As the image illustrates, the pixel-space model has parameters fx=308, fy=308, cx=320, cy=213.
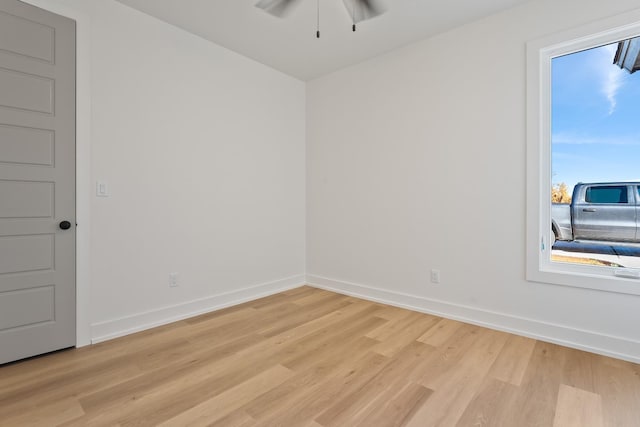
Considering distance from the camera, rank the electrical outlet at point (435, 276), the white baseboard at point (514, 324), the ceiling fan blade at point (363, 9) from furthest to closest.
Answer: the electrical outlet at point (435, 276), the ceiling fan blade at point (363, 9), the white baseboard at point (514, 324)

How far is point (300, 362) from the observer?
217 cm

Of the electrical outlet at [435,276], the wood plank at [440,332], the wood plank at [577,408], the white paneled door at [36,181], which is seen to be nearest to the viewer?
the wood plank at [577,408]

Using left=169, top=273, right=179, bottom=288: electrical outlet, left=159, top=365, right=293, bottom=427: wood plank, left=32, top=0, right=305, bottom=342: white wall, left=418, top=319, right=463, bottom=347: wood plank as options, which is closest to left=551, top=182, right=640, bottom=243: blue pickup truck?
left=418, top=319, right=463, bottom=347: wood plank

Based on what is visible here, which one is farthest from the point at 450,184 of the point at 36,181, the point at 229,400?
the point at 36,181

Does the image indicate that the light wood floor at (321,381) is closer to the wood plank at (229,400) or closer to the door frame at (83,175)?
the wood plank at (229,400)

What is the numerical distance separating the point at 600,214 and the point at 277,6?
2.99 m

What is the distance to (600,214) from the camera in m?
2.42

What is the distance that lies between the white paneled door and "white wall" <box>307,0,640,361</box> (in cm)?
263

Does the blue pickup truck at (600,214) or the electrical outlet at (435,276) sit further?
the electrical outlet at (435,276)

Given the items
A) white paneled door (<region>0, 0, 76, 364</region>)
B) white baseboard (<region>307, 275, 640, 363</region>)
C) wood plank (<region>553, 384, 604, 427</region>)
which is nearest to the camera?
wood plank (<region>553, 384, 604, 427</region>)

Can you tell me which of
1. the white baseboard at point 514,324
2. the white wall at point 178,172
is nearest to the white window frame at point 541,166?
the white baseboard at point 514,324

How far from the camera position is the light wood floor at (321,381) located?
162 centimetres

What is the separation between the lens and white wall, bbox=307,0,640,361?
2455 millimetres

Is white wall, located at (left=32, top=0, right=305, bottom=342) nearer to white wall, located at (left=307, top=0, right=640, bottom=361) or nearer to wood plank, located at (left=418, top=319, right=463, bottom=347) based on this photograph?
white wall, located at (left=307, top=0, right=640, bottom=361)
